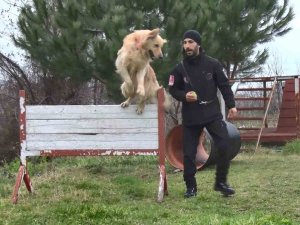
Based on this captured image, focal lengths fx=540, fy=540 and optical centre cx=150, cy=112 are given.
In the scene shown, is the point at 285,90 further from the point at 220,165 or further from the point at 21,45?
the point at 220,165

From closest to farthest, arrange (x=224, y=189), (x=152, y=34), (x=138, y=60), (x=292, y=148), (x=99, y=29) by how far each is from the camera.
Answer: (x=224, y=189) < (x=152, y=34) < (x=138, y=60) < (x=292, y=148) < (x=99, y=29)

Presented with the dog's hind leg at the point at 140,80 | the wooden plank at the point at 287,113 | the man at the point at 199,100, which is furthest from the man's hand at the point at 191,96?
the wooden plank at the point at 287,113

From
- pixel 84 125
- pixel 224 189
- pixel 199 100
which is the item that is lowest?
pixel 224 189

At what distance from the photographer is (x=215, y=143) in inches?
264

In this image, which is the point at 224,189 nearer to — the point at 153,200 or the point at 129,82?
the point at 153,200

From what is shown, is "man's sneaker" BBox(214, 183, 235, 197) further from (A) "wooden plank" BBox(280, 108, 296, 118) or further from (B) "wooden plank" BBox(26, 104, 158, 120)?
(A) "wooden plank" BBox(280, 108, 296, 118)

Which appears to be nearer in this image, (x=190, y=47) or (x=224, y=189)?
(x=190, y=47)

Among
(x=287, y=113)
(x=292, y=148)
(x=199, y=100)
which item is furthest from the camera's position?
(x=287, y=113)

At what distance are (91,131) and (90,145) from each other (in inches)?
7.3

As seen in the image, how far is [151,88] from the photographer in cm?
756

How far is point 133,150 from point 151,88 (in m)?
1.01

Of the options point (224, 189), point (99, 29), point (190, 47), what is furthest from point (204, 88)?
point (99, 29)

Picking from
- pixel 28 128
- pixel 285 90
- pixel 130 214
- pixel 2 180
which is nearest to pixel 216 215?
pixel 130 214

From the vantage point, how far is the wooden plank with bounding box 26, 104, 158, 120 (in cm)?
709
